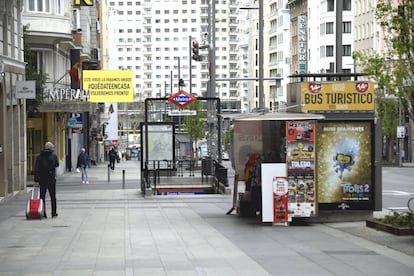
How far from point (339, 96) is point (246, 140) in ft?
10.4

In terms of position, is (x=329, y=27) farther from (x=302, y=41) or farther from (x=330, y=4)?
(x=302, y=41)

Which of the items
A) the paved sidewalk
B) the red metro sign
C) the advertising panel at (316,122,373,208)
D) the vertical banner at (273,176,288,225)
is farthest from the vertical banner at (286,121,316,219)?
the red metro sign

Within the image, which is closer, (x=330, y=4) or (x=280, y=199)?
(x=280, y=199)

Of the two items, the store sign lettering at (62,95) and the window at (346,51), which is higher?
the window at (346,51)

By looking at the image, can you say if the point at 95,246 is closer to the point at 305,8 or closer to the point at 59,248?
the point at 59,248

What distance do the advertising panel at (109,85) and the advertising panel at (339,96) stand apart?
44164mm

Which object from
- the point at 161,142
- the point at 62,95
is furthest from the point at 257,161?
the point at 62,95

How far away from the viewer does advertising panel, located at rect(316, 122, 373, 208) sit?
22500 mm

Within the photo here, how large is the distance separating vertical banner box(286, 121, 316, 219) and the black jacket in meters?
6.17

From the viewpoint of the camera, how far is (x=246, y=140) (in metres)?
24.9

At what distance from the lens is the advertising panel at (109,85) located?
6662cm

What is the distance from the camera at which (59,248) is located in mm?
18000

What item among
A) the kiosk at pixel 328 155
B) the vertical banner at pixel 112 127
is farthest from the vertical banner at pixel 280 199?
the vertical banner at pixel 112 127

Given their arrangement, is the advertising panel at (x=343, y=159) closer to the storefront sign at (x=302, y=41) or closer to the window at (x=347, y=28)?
the storefront sign at (x=302, y=41)
